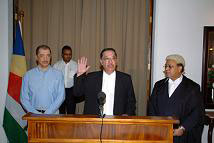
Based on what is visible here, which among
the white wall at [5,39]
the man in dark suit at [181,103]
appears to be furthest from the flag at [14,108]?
the man in dark suit at [181,103]

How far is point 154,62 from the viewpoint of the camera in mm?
3719

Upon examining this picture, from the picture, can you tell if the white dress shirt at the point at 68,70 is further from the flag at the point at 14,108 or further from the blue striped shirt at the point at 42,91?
the blue striped shirt at the point at 42,91

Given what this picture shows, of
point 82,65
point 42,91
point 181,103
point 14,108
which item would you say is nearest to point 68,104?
point 14,108

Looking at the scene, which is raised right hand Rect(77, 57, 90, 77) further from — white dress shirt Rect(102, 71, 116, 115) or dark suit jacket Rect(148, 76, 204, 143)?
dark suit jacket Rect(148, 76, 204, 143)

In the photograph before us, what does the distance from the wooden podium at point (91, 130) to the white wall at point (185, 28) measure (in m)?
2.22

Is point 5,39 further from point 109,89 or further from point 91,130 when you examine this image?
point 91,130

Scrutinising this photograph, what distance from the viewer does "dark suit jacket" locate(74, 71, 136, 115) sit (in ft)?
8.08

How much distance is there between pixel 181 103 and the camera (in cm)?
240

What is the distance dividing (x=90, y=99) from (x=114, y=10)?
2.58 m

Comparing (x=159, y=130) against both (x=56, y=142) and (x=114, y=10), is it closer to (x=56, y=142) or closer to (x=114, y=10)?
(x=56, y=142)

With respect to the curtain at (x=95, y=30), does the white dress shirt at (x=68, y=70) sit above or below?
below

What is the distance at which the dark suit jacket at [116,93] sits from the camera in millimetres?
2463

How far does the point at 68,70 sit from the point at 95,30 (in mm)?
966

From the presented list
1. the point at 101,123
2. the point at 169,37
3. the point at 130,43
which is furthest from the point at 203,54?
the point at 101,123
